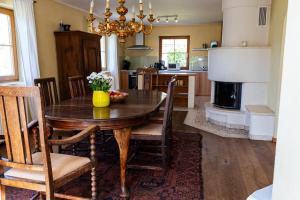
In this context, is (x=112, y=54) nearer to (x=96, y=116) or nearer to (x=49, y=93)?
(x=49, y=93)

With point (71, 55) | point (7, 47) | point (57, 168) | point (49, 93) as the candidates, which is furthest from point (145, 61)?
point (57, 168)

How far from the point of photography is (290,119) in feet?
3.19

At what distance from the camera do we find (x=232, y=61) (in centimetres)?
418

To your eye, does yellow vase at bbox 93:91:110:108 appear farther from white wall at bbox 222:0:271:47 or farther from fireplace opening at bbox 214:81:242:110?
white wall at bbox 222:0:271:47

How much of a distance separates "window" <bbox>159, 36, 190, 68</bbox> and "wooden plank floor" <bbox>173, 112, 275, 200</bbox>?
16.5ft

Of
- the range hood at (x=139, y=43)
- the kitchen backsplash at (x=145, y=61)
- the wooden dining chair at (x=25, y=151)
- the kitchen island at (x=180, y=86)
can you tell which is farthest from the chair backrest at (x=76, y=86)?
the kitchen backsplash at (x=145, y=61)

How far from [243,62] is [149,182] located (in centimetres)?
287

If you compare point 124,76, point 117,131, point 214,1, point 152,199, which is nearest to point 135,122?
point 117,131

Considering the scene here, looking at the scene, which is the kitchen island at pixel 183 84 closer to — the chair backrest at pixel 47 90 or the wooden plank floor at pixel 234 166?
the wooden plank floor at pixel 234 166

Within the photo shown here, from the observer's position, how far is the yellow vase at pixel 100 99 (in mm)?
2334

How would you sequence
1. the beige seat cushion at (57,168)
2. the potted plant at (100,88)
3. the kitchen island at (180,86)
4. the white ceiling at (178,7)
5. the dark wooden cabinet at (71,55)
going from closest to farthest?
1. the beige seat cushion at (57,168)
2. the potted plant at (100,88)
3. the dark wooden cabinet at (71,55)
4. the white ceiling at (178,7)
5. the kitchen island at (180,86)

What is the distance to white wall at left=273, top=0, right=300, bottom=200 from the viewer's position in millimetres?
919

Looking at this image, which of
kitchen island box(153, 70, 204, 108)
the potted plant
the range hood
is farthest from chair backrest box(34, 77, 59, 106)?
the range hood

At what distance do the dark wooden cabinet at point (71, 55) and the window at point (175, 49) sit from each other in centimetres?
411
